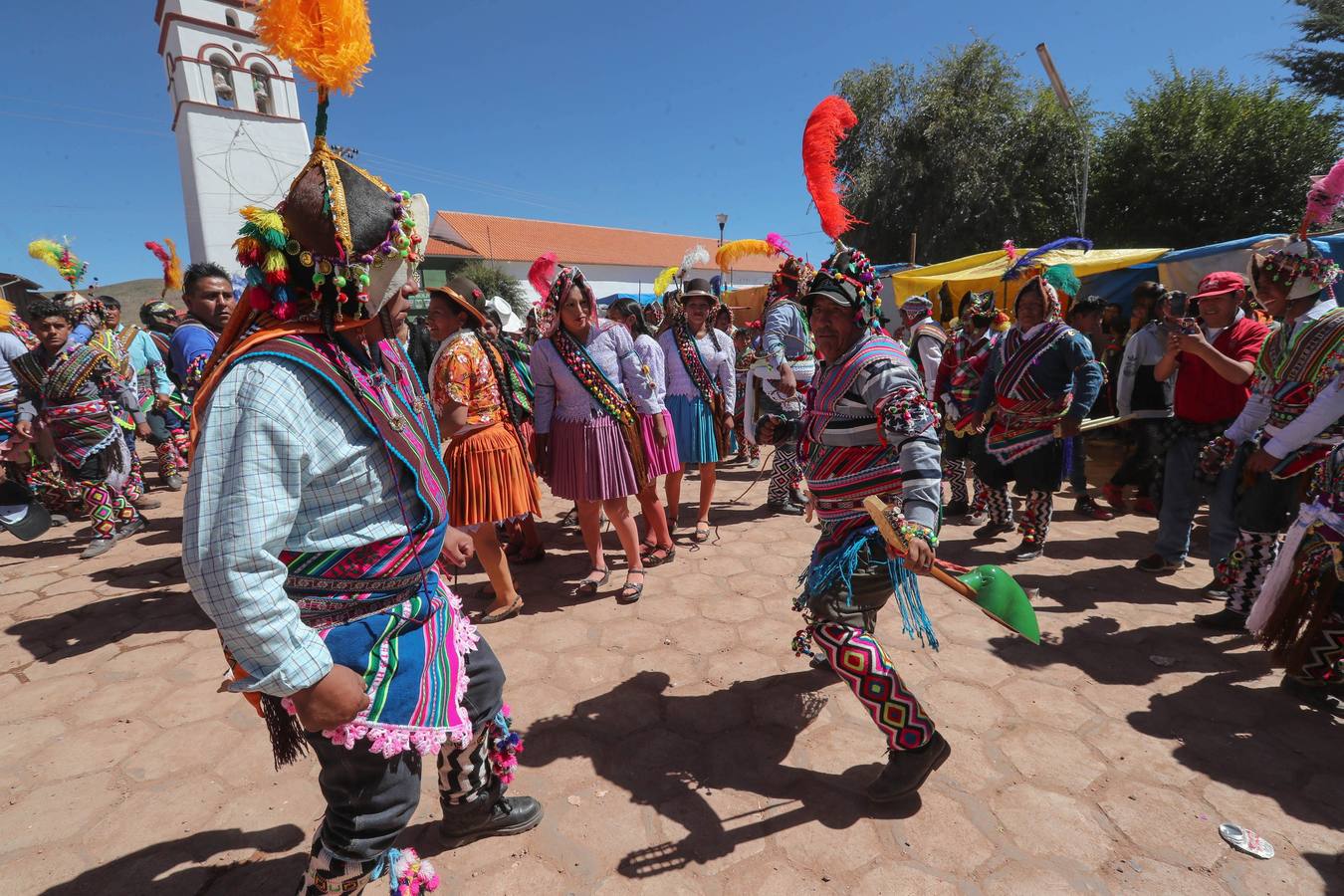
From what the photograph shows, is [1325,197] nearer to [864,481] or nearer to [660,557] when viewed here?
Result: [864,481]

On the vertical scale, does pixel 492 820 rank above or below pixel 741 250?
below

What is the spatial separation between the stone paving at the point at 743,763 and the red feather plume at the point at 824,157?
240 centimetres

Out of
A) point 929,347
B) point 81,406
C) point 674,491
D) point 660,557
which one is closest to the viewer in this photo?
point 660,557

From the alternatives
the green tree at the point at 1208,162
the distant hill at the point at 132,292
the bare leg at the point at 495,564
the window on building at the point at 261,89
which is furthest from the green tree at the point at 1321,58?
the distant hill at the point at 132,292

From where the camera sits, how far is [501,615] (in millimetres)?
3979

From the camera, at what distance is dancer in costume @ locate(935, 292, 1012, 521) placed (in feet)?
17.5

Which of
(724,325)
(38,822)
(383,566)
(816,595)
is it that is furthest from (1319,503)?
(724,325)

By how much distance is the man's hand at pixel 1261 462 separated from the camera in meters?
3.18

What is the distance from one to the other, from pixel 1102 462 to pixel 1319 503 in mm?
3833

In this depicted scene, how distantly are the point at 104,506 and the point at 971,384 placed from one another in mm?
7755

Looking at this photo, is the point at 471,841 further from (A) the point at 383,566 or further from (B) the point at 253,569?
(B) the point at 253,569

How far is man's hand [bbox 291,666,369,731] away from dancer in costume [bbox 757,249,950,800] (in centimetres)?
160

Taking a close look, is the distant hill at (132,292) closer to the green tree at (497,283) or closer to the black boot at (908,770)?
the green tree at (497,283)

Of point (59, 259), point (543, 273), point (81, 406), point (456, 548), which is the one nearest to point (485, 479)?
point (456, 548)
